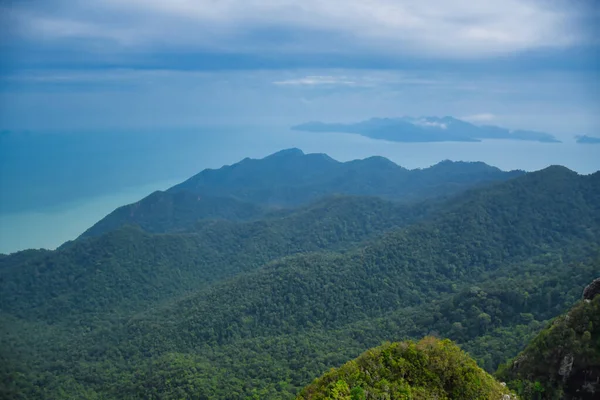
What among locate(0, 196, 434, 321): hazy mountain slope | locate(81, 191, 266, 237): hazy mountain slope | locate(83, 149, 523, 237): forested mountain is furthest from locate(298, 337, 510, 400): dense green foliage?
locate(81, 191, 266, 237): hazy mountain slope

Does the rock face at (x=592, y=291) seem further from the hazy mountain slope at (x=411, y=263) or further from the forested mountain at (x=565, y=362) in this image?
the hazy mountain slope at (x=411, y=263)

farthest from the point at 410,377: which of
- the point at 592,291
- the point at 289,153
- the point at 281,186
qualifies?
the point at 289,153

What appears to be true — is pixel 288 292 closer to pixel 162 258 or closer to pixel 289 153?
pixel 162 258

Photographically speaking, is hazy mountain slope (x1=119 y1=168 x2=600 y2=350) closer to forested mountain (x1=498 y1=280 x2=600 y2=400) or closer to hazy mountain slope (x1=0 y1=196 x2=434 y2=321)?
hazy mountain slope (x1=0 y1=196 x2=434 y2=321)

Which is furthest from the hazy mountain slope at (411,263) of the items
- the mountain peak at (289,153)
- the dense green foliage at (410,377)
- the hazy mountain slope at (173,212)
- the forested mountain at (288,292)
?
the mountain peak at (289,153)

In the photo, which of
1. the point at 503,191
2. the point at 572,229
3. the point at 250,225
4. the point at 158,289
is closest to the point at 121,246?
the point at 158,289

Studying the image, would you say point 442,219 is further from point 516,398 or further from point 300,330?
point 516,398
